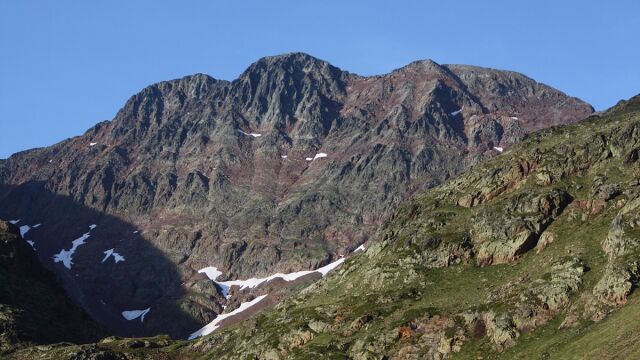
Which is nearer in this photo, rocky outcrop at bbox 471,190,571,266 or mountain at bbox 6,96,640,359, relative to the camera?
mountain at bbox 6,96,640,359

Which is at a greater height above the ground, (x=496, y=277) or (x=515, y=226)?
(x=515, y=226)

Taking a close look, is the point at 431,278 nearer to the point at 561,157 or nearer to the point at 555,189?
A: the point at 555,189

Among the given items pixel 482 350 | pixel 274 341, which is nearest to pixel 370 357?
pixel 482 350

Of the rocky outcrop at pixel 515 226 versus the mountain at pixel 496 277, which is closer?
the mountain at pixel 496 277

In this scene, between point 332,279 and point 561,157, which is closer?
point 561,157

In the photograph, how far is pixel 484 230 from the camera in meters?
122

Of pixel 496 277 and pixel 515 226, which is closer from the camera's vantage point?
pixel 496 277

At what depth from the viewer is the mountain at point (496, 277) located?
8525 centimetres

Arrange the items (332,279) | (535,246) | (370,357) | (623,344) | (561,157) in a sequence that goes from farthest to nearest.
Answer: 1. (332,279)
2. (561,157)
3. (535,246)
4. (370,357)
5. (623,344)

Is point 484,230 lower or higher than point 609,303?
higher

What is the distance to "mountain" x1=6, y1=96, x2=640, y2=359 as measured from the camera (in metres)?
85.2

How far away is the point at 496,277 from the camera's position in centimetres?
10812

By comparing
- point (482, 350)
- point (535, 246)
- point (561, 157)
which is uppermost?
point (561, 157)

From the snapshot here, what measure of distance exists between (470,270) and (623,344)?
162ft
